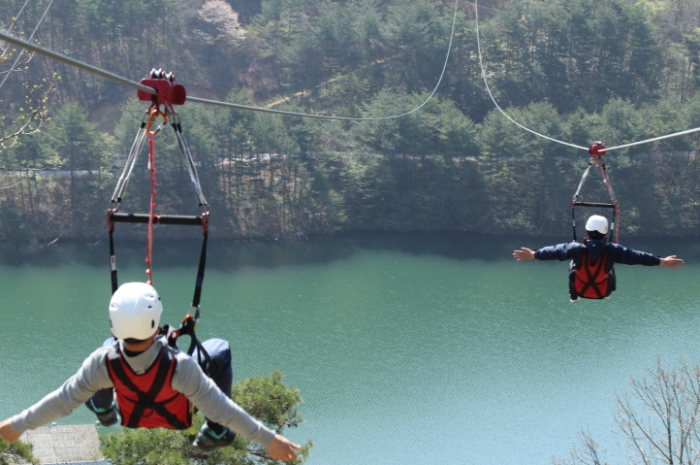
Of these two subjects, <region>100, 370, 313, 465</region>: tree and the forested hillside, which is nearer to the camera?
<region>100, 370, 313, 465</region>: tree

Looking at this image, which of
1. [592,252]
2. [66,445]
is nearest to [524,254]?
[592,252]

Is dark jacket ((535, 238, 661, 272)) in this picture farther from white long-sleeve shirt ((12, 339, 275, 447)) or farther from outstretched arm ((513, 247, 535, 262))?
white long-sleeve shirt ((12, 339, 275, 447))

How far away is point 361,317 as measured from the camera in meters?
14.4

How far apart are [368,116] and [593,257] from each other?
56.9 ft

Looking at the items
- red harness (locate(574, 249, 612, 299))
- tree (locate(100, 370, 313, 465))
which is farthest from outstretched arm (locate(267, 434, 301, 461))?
tree (locate(100, 370, 313, 465))

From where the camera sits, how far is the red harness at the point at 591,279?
427 centimetres

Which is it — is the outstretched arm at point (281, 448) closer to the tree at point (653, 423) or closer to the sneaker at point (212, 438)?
the sneaker at point (212, 438)

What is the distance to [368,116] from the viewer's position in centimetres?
2136

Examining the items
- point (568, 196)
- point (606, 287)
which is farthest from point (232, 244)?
point (606, 287)

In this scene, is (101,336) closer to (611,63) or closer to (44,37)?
(44,37)

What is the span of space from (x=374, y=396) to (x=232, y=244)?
31.1 feet

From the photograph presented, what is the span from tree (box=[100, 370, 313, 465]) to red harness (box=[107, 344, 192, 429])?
3.63 m

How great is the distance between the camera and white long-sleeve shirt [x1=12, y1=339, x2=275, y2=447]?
2041 millimetres

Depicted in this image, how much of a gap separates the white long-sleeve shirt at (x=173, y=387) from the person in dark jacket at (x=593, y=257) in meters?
2.33
